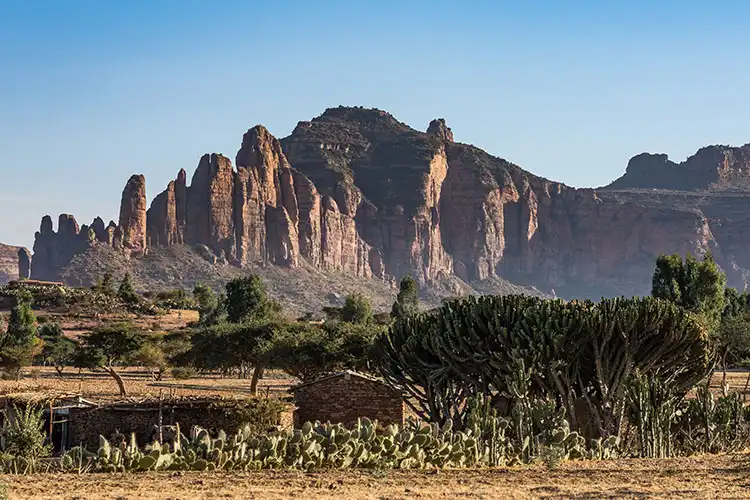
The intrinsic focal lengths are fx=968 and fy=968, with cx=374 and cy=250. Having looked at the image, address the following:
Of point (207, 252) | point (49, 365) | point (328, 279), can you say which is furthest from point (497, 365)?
point (328, 279)

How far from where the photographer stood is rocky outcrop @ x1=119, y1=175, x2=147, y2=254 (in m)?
139

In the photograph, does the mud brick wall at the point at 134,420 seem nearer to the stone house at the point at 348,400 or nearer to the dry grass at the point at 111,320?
the stone house at the point at 348,400

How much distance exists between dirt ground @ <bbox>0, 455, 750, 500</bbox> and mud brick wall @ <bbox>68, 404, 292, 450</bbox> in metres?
8.81

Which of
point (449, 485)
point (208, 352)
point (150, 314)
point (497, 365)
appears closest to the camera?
point (449, 485)

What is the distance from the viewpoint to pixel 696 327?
79.7 ft

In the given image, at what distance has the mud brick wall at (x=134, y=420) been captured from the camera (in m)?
24.2

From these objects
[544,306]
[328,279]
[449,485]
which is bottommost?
[449,485]

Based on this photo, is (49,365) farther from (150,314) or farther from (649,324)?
(649,324)

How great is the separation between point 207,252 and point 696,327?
129983mm

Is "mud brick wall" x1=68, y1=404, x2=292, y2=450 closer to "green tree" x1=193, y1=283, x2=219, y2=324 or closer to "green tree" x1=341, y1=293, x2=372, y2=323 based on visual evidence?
"green tree" x1=193, y1=283, x2=219, y2=324

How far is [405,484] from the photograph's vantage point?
1474cm

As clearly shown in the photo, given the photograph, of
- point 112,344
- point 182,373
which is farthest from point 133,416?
point 182,373

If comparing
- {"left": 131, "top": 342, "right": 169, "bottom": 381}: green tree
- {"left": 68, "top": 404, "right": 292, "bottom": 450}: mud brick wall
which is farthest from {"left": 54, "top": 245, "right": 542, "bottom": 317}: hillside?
{"left": 68, "top": 404, "right": 292, "bottom": 450}: mud brick wall

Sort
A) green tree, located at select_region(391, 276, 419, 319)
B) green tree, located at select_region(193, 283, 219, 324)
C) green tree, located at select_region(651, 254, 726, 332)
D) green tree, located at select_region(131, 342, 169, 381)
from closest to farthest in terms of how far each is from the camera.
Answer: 1. green tree, located at select_region(131, 342, 169, 381)
2. green tree, located at select_region(651, 254, 726, 332)
3. green tree, located at select_region(193, 283, 219, 324)
4. green tree, located at select_region(391, 276, 419, 319)
